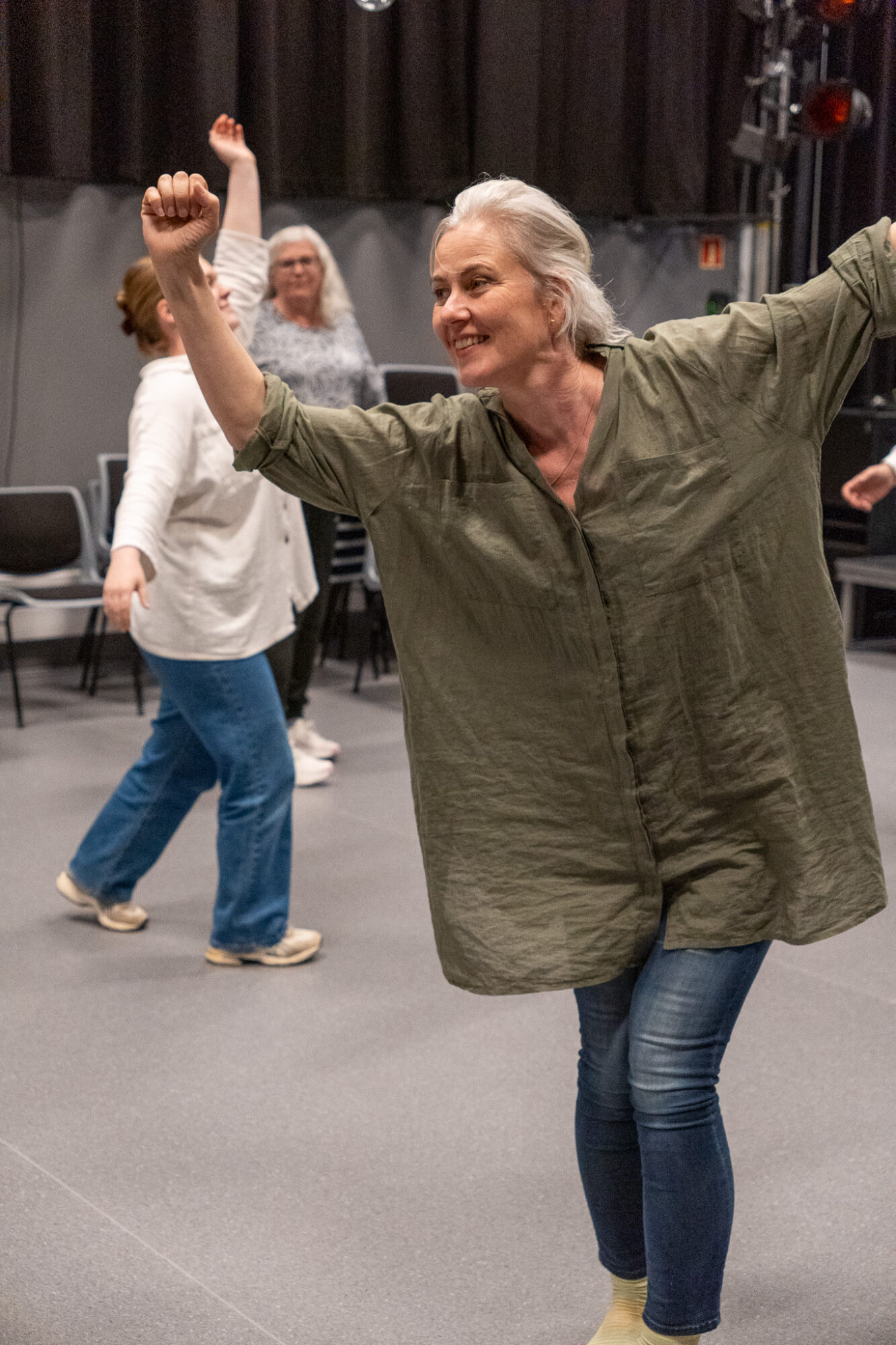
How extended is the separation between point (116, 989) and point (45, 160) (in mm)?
4103

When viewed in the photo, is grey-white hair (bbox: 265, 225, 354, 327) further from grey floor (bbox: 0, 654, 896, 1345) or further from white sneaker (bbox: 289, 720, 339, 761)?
grey floor (bbox: 0, 654, 896, 1345)

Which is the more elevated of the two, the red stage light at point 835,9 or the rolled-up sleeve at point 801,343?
the red stage light at point 835,9

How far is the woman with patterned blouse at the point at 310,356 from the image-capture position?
5.01 meters

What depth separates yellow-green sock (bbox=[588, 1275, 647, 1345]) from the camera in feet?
6.35

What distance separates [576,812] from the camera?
5.77 ft

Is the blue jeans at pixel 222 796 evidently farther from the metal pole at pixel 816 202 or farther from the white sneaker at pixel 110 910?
the metal pole at pixel 816 202

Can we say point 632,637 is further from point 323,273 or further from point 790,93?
point 790,93

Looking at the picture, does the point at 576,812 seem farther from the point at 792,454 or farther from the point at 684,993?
the point at 792,454

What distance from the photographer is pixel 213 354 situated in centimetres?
159

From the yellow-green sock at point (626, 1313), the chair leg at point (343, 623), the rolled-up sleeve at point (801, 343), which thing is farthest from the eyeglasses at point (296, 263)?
the yellow-green sock at point (626, 1313)

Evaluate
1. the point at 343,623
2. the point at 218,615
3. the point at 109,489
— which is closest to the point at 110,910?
the point at 218,615

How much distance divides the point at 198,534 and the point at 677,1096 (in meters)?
1.90

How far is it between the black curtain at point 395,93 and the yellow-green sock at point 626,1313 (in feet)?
17.7

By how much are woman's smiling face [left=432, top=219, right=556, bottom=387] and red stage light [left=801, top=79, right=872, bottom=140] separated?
6745 millimetres
